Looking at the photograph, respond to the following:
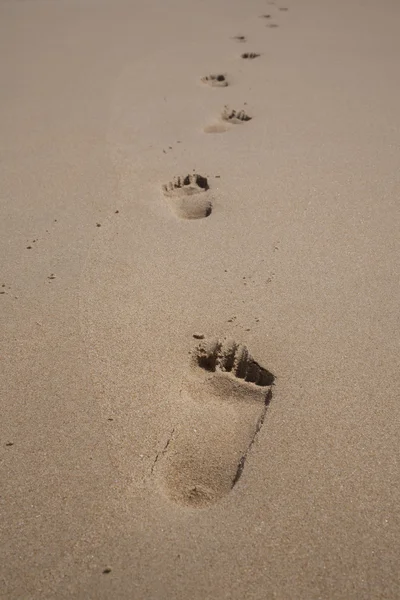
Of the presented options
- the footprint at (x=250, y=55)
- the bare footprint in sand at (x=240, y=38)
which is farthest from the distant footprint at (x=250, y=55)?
the bare footprint in sand at (x=240, y=38)

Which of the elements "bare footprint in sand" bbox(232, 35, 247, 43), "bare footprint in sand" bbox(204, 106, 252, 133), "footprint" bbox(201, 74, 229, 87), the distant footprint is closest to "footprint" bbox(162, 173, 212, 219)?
"bare footprint in sand" bbox(204, 106, 252, 133)

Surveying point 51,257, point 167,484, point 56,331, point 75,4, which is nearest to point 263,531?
point 167,484

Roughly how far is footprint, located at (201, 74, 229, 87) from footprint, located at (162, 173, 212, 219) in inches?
43.0

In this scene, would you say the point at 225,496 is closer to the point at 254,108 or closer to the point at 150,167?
the point at 150,167

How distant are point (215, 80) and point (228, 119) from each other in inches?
21.0

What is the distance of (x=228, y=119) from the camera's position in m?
2.42

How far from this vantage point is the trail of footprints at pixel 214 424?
1003mm

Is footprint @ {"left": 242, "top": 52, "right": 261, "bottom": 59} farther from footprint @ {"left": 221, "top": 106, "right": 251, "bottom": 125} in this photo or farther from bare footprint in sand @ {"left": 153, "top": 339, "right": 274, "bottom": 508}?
bare footprint in sand @ {"left": 153, "top": 339, "right": 274, "bottom": 508}

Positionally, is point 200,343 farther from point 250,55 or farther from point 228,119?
point 250,55

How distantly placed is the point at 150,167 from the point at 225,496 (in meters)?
1.43

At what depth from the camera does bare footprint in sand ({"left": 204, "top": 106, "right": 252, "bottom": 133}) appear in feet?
7.67

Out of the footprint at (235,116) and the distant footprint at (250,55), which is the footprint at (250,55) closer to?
the distant footprint at (250,55)

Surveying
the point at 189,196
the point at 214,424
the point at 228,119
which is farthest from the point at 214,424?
→ the point at 228,119

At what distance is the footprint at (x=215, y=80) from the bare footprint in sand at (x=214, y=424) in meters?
1.99
